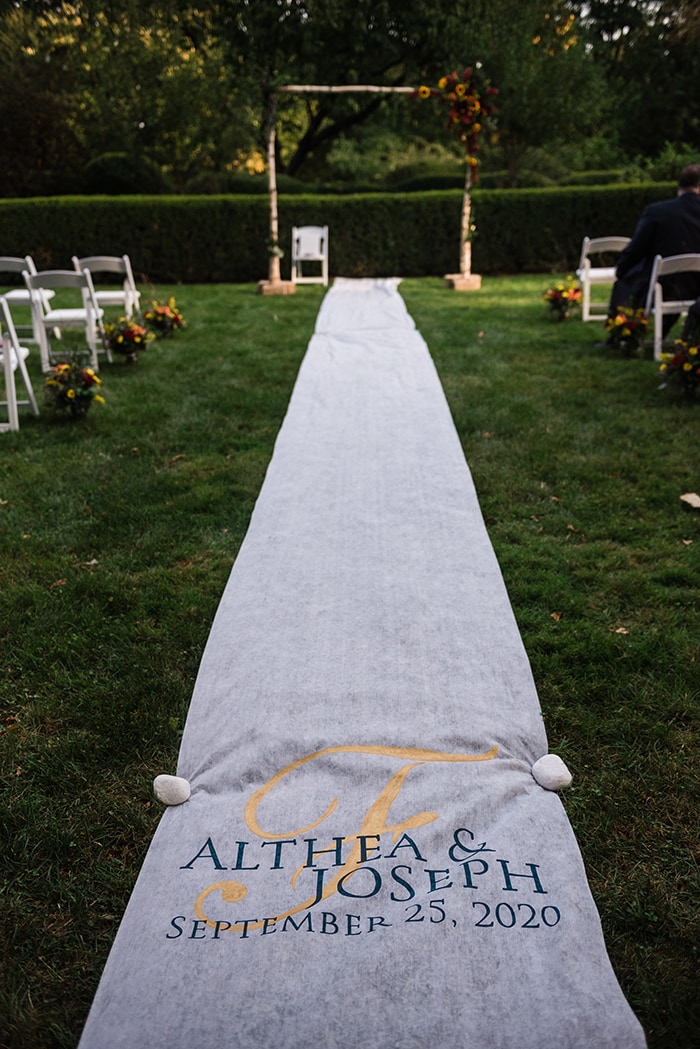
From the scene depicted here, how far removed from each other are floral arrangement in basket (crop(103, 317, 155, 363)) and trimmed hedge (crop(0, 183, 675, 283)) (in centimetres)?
591

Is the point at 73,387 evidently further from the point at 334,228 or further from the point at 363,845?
the point at 334,228

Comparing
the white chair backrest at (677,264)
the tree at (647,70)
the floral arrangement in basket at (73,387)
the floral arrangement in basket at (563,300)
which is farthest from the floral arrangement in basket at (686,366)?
the tree at (647,70)

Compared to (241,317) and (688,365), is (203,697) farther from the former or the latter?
(241,317)

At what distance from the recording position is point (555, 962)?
1442 mm

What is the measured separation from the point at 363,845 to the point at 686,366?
175 inches

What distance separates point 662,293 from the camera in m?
6.46

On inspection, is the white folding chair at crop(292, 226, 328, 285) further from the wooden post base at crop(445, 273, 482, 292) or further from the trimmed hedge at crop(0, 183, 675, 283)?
the wooden post base at crop(445, 273, 482, 292)

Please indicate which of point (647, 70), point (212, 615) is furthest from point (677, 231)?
point (647, 70)

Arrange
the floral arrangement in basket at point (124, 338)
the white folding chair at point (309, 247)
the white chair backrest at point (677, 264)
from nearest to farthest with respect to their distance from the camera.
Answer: the white chair backrest at point (677, 264), the floral arrangement in basket at point (124, 338), the white folding chair at point (309, 247)

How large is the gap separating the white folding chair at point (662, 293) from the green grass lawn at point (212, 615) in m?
0.47

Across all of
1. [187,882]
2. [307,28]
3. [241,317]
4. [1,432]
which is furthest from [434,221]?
[187,882]

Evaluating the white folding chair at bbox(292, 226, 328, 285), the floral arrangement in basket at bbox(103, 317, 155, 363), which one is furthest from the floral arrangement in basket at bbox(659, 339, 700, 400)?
the white folding chair at bbox(292, 226, 328, 285)

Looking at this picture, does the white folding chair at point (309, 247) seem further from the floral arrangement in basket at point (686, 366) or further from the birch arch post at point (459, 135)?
the floral arrangement in basket at point (686, 366)

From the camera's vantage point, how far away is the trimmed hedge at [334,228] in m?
11.8
